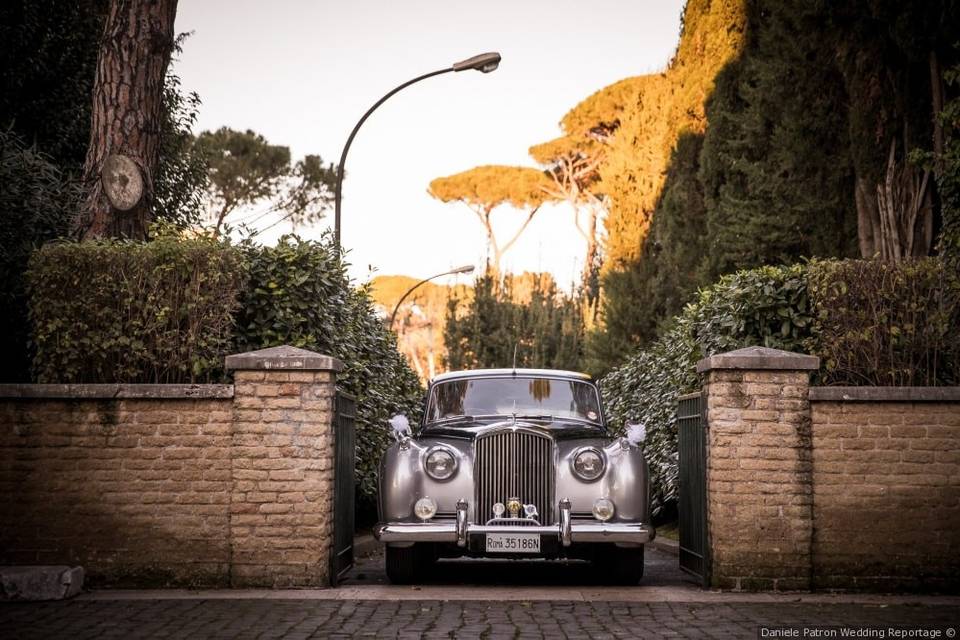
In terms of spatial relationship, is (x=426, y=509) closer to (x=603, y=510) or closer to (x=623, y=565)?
(x=603, y=510)

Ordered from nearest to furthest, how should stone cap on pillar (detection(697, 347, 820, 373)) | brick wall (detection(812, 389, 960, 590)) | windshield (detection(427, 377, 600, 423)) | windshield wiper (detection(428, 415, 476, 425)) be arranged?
brick wall (detection(812, 389, 960, 590)) < stone cap on pillar (detection(697, 347, 820, 373)) < windshield wiper (detection(428, 415, 476, 425)) < windshield (detection(427, 377, 600, 423))

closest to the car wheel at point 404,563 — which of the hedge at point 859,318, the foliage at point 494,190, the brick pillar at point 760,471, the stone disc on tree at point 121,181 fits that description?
the brick pillar at point 760,471

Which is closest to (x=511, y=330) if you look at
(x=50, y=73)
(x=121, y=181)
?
(x=50, y=73)

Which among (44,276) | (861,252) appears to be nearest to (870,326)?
(44,276)

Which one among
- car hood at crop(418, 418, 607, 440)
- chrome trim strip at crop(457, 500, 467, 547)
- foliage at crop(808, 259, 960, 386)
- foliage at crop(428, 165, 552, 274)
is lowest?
chrome trim strip at crop(457, 500, 467, 547)

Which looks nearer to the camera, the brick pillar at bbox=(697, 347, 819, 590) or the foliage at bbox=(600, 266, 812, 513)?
the brick pillar at bbox=(697, 347, 819, 590)

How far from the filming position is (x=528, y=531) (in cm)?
878

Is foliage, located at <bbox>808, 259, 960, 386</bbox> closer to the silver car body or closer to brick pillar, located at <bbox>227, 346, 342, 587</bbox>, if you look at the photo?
the silver car body

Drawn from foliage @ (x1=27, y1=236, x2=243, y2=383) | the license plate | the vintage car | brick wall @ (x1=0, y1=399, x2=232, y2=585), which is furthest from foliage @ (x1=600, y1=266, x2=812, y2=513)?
brick wall @ (x1=0, y1=399, x2=232, y2=585)

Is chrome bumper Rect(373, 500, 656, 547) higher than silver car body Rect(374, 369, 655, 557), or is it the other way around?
silver car body Rect(374, 369, 655, 557)

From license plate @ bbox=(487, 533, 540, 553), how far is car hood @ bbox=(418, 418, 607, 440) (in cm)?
88

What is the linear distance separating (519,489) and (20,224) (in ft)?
21.2

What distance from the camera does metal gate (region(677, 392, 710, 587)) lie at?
9.09 m

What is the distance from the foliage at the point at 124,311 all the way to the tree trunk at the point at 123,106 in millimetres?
2121
